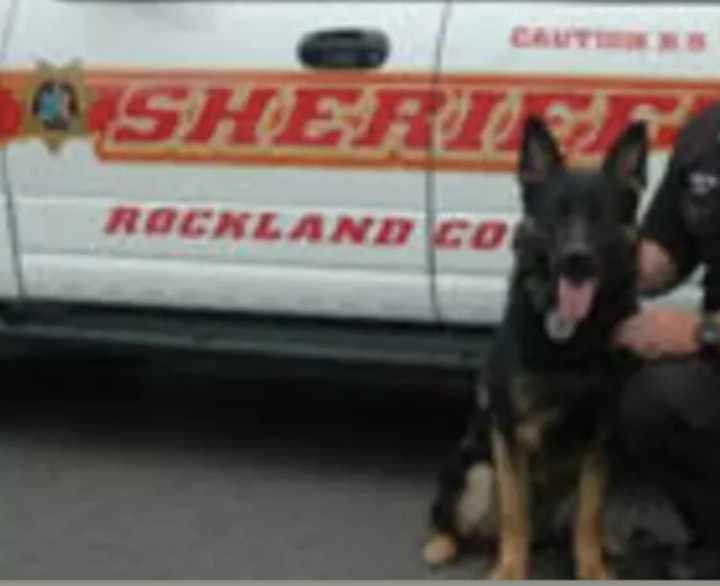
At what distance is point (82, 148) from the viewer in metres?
4.70

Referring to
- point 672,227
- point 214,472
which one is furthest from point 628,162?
point 214,472

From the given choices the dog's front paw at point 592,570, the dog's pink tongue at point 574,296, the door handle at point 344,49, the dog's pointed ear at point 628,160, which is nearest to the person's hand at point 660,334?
the dog's pink tongue at point 574,296

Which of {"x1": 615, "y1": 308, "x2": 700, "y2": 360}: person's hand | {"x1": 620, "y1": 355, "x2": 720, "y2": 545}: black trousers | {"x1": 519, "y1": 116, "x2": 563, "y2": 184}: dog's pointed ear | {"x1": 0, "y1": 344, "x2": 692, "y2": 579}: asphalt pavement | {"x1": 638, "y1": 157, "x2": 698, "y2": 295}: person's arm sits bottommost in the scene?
{"x1": 0, "y1": 344, "x2": 692, "y2": 579}: asphalt pavement

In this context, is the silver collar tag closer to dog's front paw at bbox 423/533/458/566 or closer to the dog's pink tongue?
the dog's pink tongue

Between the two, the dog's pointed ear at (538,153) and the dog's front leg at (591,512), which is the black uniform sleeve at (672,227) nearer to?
the dog's pointed ear at (538,153)

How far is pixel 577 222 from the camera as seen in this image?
3.70 metres

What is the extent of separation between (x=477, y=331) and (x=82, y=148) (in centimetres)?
115

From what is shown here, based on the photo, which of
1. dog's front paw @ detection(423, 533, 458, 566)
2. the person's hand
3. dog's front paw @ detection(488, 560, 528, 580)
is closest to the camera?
the person's hand

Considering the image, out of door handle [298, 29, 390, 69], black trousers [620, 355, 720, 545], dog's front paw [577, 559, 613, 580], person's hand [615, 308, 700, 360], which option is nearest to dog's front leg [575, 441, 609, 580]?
dog's front paw [577, 559, 613, 580]

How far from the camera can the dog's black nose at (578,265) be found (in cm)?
368

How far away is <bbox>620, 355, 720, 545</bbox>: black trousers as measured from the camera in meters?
3.83

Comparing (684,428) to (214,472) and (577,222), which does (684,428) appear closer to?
(577,222)

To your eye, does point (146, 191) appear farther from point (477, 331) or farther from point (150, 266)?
point (477, 331)

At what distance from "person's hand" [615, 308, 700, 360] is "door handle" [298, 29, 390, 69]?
3.29ft
